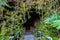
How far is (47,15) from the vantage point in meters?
10.1

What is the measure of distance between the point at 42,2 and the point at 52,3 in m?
0.50

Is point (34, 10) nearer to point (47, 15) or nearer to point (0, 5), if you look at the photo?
point (47, 15)

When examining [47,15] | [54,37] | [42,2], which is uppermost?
[42,2]

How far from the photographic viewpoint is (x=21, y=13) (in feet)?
33.8

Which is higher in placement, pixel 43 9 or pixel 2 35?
pixel 43 9

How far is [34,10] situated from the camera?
1062 centimetres

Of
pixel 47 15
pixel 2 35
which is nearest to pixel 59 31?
pixel 47 15

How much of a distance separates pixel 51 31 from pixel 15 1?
2366 millimetres

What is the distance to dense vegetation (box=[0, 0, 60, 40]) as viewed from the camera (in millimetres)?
9539

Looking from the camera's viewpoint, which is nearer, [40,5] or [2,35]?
[2,35]

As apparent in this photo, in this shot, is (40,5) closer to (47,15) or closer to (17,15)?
(47,15)

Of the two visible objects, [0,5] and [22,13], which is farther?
[22,13]

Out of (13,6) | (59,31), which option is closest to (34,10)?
(13,6)

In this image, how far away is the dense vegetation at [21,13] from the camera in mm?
9539
